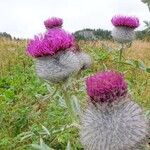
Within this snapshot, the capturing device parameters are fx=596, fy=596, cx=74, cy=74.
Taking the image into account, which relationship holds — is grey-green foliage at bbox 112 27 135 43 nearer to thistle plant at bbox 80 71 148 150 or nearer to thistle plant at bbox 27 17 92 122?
thistle plant at bbox 27 17 92 122

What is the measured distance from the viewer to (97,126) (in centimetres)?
420

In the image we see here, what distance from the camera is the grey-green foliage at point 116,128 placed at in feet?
13.3

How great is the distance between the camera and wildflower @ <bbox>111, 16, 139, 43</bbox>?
27.2ft

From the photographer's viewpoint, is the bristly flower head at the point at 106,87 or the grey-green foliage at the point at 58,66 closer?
the bristly flower head at the point at 106,87

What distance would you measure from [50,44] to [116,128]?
63.5 inches

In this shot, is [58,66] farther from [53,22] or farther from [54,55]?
[53,22]

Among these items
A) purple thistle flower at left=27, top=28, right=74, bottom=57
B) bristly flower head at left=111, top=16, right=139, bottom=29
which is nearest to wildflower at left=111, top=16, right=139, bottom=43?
bristly flower head at left=111, top=16, right=139, bottom=29

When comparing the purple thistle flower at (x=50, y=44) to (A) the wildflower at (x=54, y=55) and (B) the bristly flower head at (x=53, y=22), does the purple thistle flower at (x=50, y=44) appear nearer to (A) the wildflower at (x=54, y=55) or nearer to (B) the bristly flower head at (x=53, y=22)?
(A) the wildflower at (x=54, y=55)

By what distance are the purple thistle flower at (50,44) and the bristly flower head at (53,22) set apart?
9.80 ft

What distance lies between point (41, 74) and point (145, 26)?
52.3 inches

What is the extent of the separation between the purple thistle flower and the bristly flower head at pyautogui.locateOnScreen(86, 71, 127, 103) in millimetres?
1523

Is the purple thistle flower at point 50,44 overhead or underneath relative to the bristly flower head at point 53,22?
overhead

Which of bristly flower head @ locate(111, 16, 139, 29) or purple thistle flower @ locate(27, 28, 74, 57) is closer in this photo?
purple thistle flower @ locate(27, 28, 74, 57)

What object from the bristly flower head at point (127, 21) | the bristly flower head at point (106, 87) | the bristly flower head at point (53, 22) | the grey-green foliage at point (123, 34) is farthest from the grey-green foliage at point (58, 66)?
the bristly flower head at point (53, 22)
